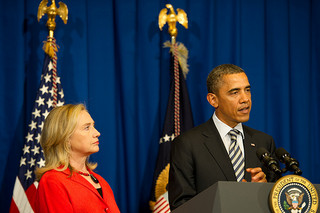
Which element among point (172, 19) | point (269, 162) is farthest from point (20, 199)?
point (269, 162)

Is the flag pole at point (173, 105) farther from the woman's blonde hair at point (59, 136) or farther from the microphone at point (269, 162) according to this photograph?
the microphone at point (269, 162)

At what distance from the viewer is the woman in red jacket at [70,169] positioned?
8.91 feet

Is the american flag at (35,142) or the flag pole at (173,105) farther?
the flag pole at (173,105)

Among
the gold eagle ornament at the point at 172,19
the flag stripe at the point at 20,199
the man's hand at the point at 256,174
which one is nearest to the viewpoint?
the man's hand at the point at 256,174

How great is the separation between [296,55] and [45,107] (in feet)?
9.35

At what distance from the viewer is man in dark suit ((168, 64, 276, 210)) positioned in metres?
2.71

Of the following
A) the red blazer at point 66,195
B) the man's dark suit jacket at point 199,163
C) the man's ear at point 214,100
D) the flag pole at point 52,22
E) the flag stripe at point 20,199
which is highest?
the flag pole at point 52,22

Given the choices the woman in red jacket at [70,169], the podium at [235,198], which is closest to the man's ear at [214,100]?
the woman in red jacket at [70,169]

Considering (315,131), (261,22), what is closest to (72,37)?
(261,22)

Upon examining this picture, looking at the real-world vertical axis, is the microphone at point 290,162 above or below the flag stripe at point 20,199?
above

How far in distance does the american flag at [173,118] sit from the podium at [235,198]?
2.48 m

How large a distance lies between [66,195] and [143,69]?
2.18 m

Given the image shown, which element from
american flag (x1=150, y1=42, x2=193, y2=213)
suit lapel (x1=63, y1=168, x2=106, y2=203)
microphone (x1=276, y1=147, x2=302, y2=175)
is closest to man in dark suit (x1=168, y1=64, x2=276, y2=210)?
suit lapel (x1=63, y1=168, x2=106, y2=203)

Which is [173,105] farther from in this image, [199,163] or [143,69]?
[199,163]
